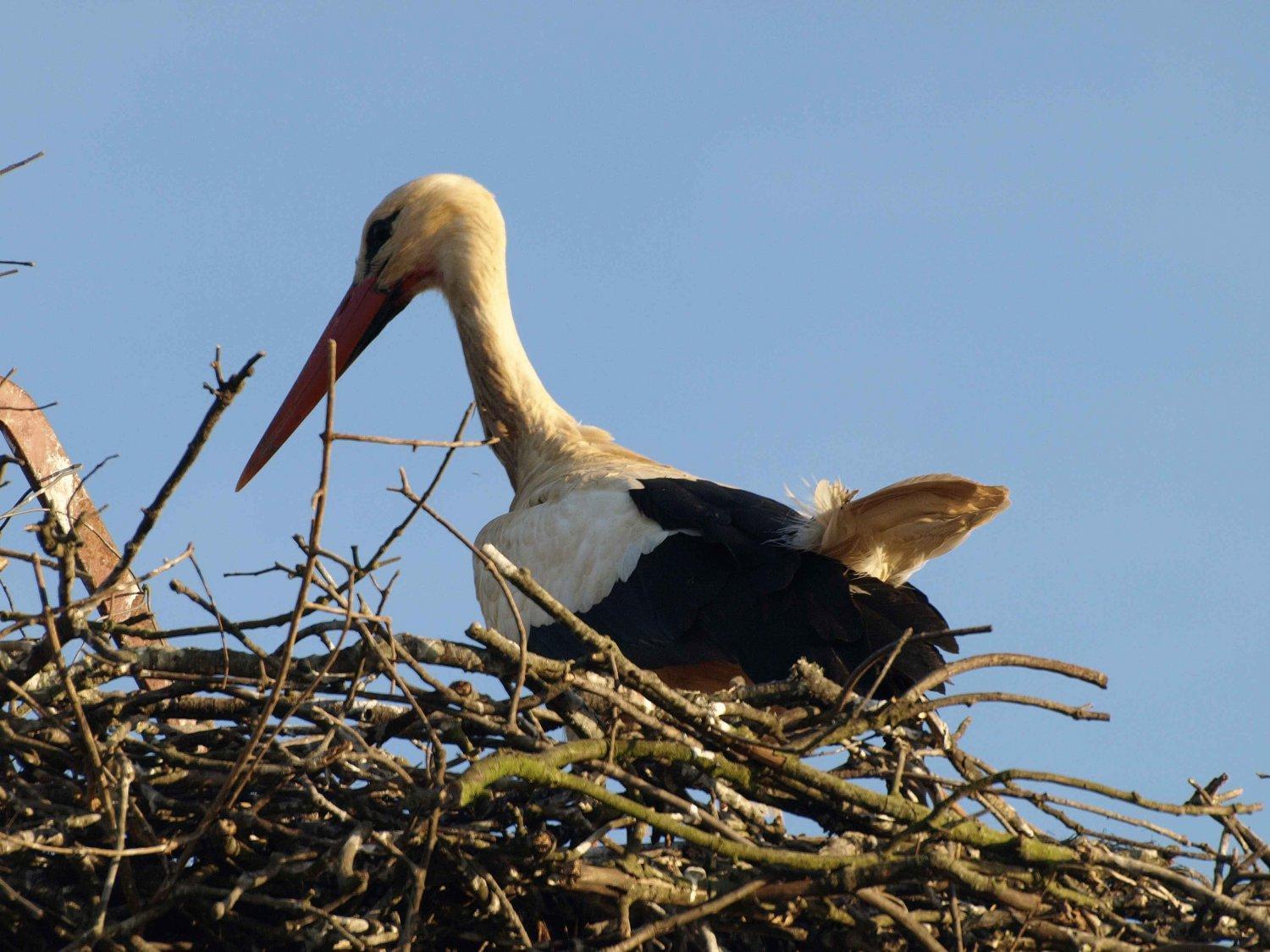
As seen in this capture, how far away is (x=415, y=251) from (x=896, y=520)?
7.95 feet

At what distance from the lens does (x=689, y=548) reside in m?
4.38

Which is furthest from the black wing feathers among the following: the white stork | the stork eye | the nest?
the stork eye

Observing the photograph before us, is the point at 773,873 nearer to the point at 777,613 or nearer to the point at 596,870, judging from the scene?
the point at 596,870

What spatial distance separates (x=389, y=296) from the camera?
5.91m

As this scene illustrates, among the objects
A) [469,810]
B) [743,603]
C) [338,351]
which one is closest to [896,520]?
[743,603]

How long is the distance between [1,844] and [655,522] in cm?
244

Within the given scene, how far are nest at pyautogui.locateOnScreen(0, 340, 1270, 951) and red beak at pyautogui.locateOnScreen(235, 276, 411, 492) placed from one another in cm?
270

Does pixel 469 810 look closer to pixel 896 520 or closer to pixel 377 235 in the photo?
pixel 896 520

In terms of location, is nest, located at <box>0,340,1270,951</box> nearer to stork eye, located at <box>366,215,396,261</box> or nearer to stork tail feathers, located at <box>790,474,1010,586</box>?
stork tail feathers, located at <box>790,474,1010,586</box>

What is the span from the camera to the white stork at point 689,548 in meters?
4.05

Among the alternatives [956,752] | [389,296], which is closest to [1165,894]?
[956,752]

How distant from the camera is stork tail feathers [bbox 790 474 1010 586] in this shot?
13.2 feet

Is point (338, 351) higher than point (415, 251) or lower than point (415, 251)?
lower

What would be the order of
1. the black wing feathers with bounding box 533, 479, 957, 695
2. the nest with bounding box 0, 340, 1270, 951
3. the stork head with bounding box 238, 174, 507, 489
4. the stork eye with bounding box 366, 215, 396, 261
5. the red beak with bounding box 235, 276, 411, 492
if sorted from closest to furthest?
the nest with bounding box 0, 340, 1270, 951 → the black wing feathers with bounding box 533, 479, 957, 695 → the red beak with bounding box 235, 276, 411, 492 → the stork head with bounding box 238, 174, 507, 489 → the stork eye with bounding box 366, 215, 396, 261
